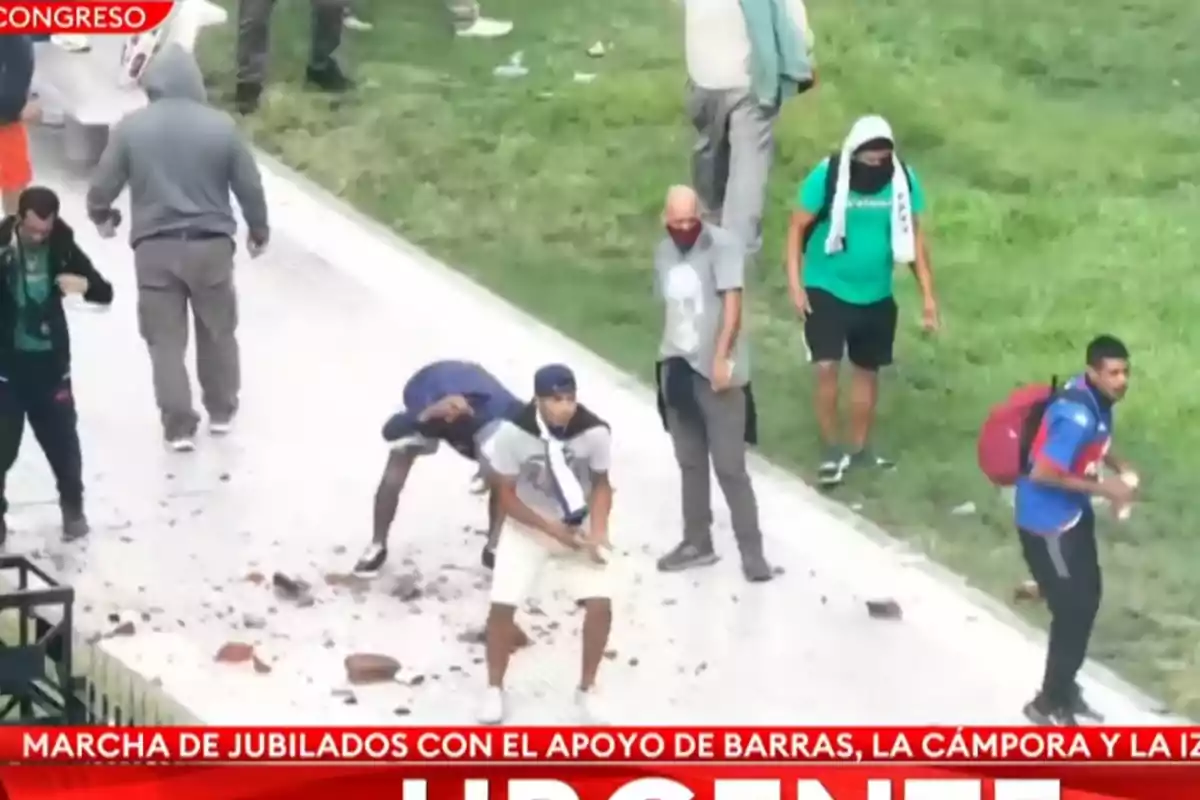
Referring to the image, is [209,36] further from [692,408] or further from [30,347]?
[692,408]

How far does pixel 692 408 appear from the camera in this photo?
16.8ft

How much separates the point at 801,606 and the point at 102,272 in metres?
1.53

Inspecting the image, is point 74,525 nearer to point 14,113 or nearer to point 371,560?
point 371,560

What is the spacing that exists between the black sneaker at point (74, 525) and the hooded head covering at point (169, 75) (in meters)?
0.83

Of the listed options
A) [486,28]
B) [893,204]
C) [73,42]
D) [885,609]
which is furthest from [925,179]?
[73,42]

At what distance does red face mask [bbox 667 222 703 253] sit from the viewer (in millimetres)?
5047

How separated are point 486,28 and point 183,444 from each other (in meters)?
1.07

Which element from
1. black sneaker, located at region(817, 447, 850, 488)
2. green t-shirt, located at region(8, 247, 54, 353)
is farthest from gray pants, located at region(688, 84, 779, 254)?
green t-shirt, located at region(8, 247, 54, 353)

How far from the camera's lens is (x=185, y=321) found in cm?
513

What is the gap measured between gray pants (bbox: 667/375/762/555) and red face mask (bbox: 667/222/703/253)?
0.93 feet

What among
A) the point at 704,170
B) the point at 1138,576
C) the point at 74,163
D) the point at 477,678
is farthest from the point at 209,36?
the point at 1138,576

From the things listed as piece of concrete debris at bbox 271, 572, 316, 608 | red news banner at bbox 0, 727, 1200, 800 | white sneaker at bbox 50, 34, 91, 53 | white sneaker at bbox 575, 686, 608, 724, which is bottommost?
red news banner at bbox 0, 727, 1200, 800

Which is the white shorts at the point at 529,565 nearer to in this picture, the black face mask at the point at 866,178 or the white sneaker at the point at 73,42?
the black face mask at the point at 866,178

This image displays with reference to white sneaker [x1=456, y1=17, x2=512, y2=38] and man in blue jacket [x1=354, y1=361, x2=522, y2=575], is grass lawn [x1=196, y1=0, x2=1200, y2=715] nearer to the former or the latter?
white sneaker [x1=456, y1=17, x2=512, y2=38]
